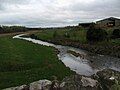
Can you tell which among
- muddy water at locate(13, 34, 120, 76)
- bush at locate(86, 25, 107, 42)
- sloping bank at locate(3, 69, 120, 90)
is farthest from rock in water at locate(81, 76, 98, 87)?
bush at locate(86, 25, 107, 42)

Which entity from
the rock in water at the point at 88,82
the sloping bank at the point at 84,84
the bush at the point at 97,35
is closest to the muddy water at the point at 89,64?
the sloping bank at the point at 84,84

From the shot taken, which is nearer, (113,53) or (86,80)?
(86,80)

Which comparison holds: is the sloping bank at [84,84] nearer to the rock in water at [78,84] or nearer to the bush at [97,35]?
the rock in water at [78,84]

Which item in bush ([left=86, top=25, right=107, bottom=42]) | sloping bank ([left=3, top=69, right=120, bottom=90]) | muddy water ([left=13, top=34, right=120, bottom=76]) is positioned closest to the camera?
sloping bank ([left=3, top=69, right=120, bottom=90])

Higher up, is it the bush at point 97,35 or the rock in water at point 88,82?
the rock in water at point 88,82

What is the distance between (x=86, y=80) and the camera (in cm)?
1481

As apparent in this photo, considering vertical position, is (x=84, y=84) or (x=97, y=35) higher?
(x=84, y=84)

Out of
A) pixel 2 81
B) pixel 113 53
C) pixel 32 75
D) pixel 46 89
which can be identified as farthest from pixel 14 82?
pixel 113 53

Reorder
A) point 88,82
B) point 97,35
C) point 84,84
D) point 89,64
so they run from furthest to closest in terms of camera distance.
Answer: point 97,35
point 89,64
point 88,82
point 84,84

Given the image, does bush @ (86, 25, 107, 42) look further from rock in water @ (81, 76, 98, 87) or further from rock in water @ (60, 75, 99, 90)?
rock in water @ (60, 75, 99, 90)

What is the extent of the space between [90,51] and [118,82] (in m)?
54.3

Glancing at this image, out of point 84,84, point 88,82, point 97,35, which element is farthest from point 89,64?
point 97,35

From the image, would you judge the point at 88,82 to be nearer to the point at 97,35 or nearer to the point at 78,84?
the point at 78,84

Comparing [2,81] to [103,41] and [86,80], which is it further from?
[103,41]
